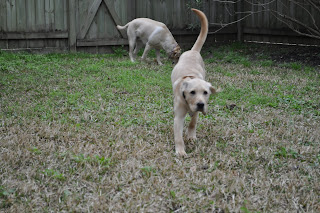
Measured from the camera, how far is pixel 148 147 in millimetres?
4191

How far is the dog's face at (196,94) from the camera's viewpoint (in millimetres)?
3879

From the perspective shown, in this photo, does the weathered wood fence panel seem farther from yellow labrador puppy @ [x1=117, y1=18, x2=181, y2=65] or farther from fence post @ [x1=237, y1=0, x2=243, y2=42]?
yellow labrador puppy @ [x1=117, y1=18, x2=181, y2=65]

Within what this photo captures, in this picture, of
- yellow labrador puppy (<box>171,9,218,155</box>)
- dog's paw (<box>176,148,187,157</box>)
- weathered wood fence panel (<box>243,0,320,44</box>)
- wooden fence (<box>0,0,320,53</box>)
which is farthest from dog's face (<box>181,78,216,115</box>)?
weathered wood fence panel (<box>243,0,320,44</box>)

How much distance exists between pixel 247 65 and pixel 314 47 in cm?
258

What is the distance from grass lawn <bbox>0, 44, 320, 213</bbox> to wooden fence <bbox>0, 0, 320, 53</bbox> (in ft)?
11.9

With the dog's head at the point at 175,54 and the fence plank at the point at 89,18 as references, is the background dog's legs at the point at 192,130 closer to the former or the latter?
the dog's head at the point at 175,54

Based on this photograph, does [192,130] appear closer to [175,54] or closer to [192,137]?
[192,137]

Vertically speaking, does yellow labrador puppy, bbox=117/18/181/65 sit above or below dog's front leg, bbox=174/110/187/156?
above

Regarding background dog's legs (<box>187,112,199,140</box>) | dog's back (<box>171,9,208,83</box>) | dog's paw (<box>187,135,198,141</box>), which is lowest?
dog's paw (<box>187,135,198,141</box>)

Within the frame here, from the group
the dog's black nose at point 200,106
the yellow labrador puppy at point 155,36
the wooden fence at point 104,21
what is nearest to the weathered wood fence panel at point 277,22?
the wooden fence at point 104,21

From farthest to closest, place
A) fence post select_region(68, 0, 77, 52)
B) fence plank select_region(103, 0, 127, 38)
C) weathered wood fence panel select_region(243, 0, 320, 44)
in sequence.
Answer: fence plank select_region(103, 0, 127, 38) → fence post select_region(68, 0, 77, 52) → weathered wood fence panel select_region(243, 0, 320, 44)

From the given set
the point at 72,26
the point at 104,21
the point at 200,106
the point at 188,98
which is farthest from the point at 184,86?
the point at 104,21

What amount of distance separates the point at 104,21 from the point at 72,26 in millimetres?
1036

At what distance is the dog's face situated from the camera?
388 centimetres
